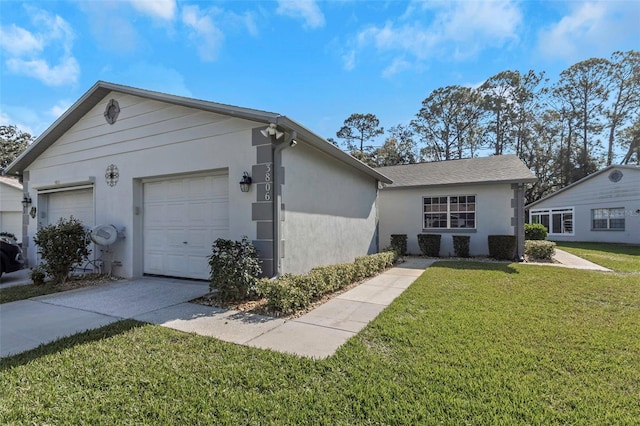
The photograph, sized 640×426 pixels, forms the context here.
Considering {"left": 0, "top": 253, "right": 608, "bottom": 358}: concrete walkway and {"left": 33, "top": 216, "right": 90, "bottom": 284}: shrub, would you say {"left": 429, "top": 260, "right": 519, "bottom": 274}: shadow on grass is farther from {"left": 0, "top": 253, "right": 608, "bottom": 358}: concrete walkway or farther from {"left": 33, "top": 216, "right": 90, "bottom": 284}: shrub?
{"left": 33, "top": 216, "right": 90, "bottom": 284}: shrub

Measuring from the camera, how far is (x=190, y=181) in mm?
7215

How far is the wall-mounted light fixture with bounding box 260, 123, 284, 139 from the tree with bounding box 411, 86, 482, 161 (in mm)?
31160

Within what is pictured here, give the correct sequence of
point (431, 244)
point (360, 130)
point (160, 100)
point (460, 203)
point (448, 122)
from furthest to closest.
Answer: point (360, 130) < point (448, 122) < point (460, 203) < point (431, 244) < point (160, 100)

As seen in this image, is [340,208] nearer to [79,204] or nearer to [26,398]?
[26,398]

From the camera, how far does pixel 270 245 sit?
5902 millimetres

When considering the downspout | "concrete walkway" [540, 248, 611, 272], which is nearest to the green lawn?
the downspout

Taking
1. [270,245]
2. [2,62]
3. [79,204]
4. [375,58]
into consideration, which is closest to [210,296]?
[270,245]

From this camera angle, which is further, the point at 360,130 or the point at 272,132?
the point at 360,130

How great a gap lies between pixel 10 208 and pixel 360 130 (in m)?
30.6

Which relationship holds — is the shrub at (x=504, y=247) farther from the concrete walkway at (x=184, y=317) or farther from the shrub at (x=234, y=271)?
the shrub at (x=234, y=271)

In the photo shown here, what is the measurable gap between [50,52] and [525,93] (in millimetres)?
34887

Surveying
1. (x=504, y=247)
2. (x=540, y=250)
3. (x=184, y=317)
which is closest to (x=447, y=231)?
(x=504, y=247)

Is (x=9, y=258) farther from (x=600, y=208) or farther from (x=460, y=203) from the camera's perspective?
(x=600, y=208)

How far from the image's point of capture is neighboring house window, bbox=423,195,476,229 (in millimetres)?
11875
